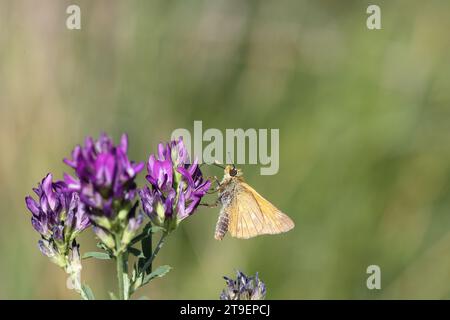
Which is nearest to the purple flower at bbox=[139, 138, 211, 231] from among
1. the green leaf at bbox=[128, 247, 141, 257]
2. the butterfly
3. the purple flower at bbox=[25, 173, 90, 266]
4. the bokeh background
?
the green leaf at bbox=[128, 247, 141, 257]

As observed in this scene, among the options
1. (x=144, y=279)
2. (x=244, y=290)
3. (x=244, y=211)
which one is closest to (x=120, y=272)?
(x=144, y=279)

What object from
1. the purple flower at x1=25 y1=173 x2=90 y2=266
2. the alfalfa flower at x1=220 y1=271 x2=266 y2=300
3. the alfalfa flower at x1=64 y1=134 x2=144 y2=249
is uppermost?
the alfalfa flower at x1=64 y1=134 x2=144 y2=249

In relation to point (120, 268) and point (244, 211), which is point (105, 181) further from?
point (244, 211)

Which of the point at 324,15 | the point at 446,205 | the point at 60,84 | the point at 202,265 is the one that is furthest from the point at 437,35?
the point at 60,84

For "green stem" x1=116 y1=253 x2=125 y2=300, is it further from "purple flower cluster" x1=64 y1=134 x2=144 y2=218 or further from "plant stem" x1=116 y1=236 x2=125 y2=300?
"purple flower cluster" x1=64 y1=134 x2=144 y2=218

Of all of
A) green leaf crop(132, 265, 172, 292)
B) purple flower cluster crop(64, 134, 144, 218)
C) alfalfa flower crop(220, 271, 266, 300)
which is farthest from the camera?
alfalfa flower crop(220, 271, 266, 300)

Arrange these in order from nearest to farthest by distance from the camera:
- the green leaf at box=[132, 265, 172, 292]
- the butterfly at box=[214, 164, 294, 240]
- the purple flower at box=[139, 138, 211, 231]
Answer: the green leaf at box=[132, 265, 172, 292], the purple flower at box=[139, 138, 211, 231], the butterfly at box=[214, 164, 294, 240]

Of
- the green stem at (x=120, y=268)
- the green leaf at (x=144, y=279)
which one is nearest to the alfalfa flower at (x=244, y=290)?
the green leaf at (x=144, y=279)
